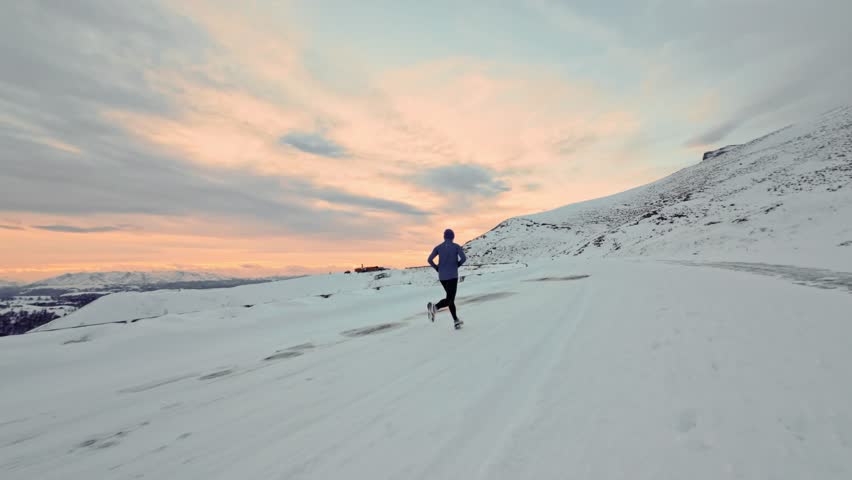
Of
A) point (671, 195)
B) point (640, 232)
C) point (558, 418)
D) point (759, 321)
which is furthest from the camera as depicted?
point (671, 195)

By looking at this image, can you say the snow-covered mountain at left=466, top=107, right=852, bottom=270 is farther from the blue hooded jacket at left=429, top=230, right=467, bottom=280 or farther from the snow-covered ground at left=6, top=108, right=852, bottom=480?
the blue hooded jacket at left=429, top=230, right=467, bottom=280

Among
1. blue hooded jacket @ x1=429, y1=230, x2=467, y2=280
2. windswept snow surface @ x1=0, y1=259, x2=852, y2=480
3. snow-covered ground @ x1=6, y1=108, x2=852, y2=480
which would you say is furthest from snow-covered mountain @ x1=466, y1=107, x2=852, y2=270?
blue hooded jacket @ x1=429, y1=230, x2=467, y2=280

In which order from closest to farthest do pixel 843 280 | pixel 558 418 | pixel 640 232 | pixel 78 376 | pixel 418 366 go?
1. pixel 558 418
2. pixel 418 366
3. pixel 78 376
4. pixel 843 280
5. pixel 640 232

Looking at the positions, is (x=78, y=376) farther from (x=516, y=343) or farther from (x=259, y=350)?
(x=516, y=343)

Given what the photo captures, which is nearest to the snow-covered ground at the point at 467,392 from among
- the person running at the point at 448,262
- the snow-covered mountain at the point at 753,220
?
the person running at the point at 448,262

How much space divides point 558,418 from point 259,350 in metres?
6.32

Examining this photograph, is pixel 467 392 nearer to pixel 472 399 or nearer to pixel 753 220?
pixel 472 399

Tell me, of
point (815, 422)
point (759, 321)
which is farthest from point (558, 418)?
point (759, 321)

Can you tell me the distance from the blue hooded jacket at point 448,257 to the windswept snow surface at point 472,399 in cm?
127

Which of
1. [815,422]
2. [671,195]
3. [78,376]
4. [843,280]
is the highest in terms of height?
[671,195]

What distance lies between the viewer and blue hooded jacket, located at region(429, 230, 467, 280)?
7719 mm

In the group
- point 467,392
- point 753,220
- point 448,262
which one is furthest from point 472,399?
point 753,220

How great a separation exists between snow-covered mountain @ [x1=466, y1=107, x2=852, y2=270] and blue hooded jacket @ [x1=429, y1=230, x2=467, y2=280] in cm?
1673

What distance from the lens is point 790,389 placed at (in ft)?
10.00
